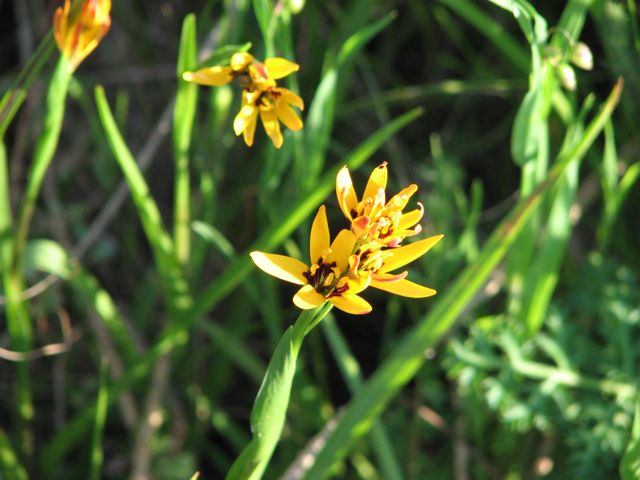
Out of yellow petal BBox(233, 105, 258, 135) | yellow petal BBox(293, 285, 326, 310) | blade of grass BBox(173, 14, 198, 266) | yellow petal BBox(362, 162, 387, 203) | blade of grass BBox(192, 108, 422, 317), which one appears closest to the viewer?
yellow petal BBox(293, 285, 326, 310)

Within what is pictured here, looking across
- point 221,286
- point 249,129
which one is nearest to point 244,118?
point 249,129

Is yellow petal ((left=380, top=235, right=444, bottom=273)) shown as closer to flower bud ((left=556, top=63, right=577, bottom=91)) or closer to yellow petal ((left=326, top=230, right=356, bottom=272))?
yellow petal ((left=326, top=230, right=356, bottom=272))

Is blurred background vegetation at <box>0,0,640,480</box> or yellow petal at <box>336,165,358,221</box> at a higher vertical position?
yellow petal at <box>336,165,358,221</box>

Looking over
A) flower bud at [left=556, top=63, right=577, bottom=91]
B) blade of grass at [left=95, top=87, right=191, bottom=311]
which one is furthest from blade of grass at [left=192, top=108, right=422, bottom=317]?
flower bud at [left=556, top=63, right=577, bottom=91]

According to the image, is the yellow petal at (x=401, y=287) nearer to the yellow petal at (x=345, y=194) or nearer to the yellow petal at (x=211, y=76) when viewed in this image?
the yellow petal at (x=345, y=194)

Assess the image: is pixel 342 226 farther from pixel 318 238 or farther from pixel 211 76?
pixel 318 238

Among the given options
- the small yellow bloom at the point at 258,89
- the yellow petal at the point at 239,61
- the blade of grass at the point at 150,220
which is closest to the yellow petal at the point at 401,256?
the small yellow bloom at the point at 258,89

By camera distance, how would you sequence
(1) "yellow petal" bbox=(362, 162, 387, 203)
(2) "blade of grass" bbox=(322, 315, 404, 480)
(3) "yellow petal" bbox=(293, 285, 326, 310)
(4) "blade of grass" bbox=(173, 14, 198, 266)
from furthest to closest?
(2) "blade of grass" bbox=(322, 315, 404, 480), (4) "blade of grass" bbox=(173, 14, 198, 266), (1) "yellow petal" bbox=(362, 162, 387, 203), (3) "yellow petal" bbox=(293, 285, 326, 310)
